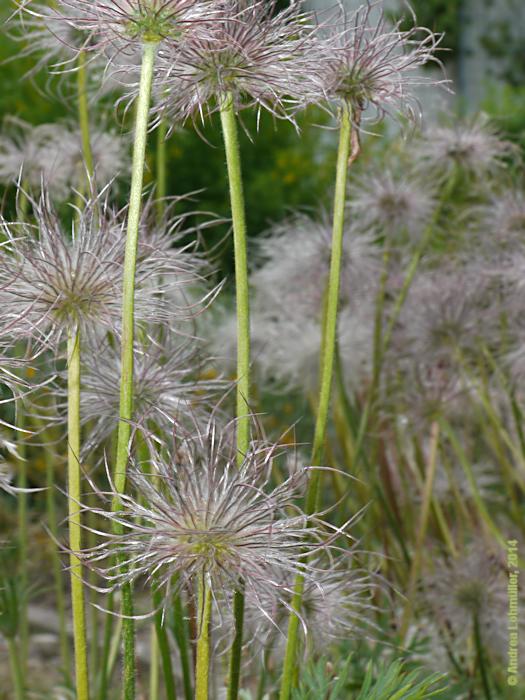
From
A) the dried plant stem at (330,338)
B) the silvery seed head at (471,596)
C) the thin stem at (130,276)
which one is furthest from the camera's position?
the silvery seed head at (471,596)

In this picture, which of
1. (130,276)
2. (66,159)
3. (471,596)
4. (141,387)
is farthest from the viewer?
(66,159)

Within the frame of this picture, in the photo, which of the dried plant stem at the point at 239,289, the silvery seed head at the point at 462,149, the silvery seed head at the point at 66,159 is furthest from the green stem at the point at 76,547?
the silvery seed head at the point at 462,149

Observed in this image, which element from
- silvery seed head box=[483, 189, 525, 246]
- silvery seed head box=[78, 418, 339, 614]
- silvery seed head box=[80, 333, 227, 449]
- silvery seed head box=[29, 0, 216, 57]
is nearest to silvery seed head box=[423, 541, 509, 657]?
silvery seed head box=[483, 189, 525, 246]

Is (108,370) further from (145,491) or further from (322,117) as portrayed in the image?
(322,117)

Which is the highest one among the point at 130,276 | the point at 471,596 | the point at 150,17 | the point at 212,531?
the point at 150,17

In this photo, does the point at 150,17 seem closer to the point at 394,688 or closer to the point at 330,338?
the point at 330,338

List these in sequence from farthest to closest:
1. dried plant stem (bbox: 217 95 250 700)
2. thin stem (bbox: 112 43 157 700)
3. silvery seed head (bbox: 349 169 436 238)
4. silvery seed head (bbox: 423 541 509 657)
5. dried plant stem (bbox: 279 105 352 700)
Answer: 1. silvery seed head (bbox: 349 169 436 238)
2. silvery seed head (bbox: 423 541 509 657)
3. dried plant stem (bbox: 279 105 352 700)
4. dried plant stem (bbox: 217 95 250 700)
5. thin stem (bbox: 112 43 157 700)

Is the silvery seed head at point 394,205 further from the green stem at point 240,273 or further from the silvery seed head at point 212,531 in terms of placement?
the silvery seed head at point 212,531

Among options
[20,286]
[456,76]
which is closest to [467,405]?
[20,286]

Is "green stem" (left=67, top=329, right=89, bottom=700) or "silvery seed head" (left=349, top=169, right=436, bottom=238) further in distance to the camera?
"silvery seed head" (left=349, top=169, right=436, bottom=238)

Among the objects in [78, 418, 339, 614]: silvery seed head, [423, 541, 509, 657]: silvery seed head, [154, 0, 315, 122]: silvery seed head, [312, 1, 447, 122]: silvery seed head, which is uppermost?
[312, 1, 447, 122]: silvery seed head

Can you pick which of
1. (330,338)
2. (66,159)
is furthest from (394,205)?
(330,338)

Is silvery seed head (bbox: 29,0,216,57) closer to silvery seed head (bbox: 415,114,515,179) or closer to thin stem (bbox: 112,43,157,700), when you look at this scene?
thin stem (bbox: 112,43,157,700)

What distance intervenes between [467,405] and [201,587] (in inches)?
87.0
